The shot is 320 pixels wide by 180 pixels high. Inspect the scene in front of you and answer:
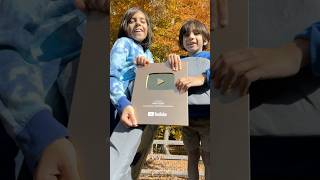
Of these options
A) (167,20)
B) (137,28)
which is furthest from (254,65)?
(167,20)

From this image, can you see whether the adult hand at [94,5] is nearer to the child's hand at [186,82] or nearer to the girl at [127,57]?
the girl at [127,57]

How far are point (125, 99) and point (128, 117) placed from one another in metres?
0.09

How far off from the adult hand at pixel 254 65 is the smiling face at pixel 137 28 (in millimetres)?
1473

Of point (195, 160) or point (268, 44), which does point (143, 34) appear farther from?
point (268, 44)

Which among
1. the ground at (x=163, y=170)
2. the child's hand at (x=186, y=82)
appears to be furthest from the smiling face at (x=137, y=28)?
the ground at (x=163, y=170)

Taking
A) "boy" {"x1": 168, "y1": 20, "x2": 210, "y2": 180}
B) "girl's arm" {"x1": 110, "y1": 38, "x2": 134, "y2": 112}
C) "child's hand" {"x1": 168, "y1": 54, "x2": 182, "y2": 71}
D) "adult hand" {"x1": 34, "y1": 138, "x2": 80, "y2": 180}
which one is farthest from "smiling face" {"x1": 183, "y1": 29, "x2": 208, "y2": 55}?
"adult hand" {"x1": 34, "y1": 138, "x2": 80, "y2": 180}

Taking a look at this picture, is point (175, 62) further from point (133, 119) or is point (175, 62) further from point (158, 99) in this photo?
point (133, 119)

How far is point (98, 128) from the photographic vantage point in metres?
0.86

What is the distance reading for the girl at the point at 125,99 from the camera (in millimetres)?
2080

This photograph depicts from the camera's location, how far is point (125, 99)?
2086 mm

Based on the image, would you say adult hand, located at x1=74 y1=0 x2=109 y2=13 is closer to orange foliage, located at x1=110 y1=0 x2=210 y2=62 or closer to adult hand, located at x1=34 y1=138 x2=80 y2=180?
adult hand, located at x1=34 y1=138 x2=80 y2=180

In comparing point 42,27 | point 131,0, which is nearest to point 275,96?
point 42,27

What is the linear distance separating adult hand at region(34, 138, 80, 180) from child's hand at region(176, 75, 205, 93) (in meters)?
1.31

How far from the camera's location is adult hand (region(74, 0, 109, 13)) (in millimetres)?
865
